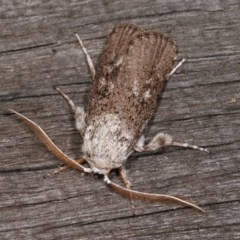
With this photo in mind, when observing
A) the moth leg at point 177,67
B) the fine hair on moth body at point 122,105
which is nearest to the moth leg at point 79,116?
the fine hair on moth body at point 122,105

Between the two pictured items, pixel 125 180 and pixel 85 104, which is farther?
pixel 85 104

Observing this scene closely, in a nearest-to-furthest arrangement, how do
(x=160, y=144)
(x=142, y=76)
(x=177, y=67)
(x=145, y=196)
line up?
(x=145, y=196) < (x=160, y=144) < (x=142, y=76) < (x=177, y=67)

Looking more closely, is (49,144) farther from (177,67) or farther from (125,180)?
(177,67)

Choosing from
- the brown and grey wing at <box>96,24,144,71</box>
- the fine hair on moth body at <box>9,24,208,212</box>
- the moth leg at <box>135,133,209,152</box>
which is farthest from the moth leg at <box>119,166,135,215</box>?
the brown and grey wing at <box>96,24,144,71</box>

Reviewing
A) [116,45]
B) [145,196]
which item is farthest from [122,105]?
[145,196]

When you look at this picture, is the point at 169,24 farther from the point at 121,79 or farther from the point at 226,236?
the point at 226,236

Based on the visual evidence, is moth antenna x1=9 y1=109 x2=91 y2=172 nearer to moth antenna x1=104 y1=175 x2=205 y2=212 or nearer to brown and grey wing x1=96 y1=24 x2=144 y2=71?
moth antenna x1=104 y1=175 x2=205 y2=212

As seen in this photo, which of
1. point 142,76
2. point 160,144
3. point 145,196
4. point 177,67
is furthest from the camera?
point 177,67
